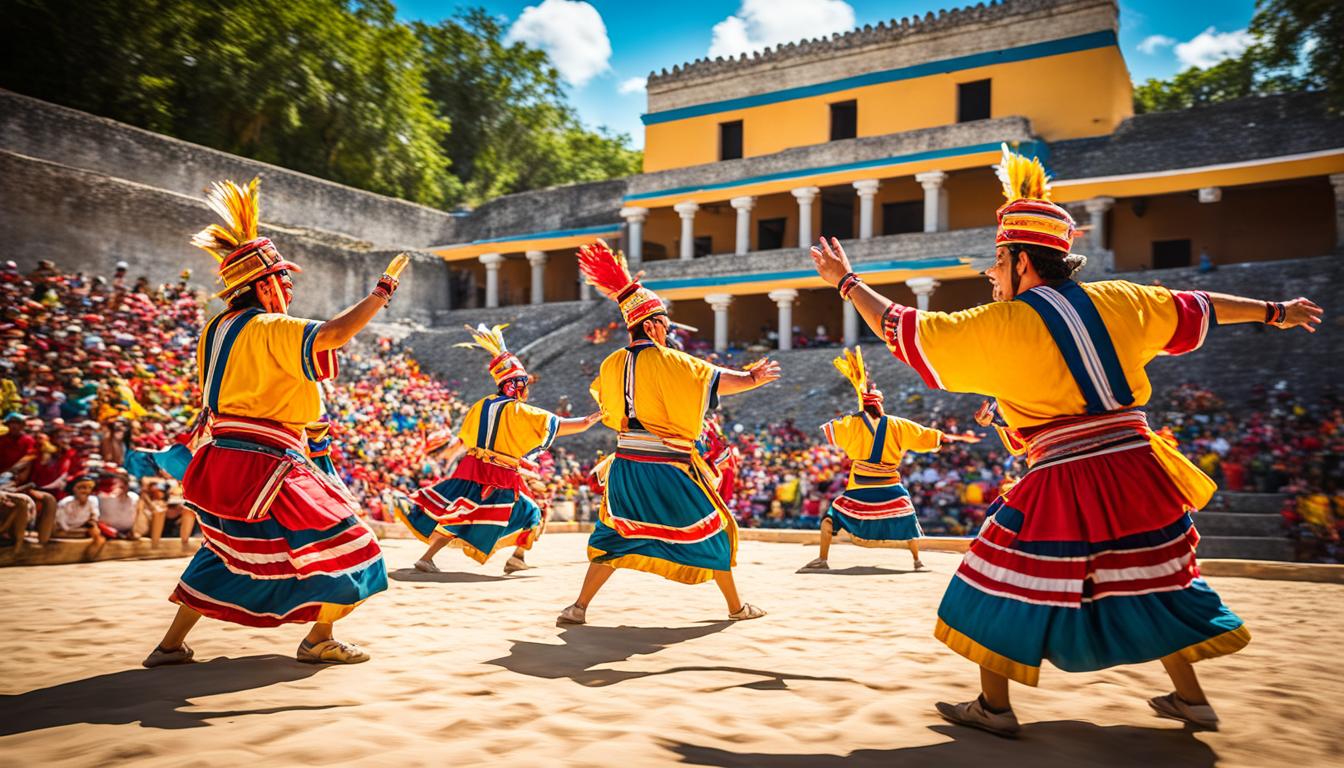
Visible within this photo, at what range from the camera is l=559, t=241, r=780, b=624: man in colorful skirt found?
19.0ft

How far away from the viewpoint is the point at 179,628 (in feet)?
14.7

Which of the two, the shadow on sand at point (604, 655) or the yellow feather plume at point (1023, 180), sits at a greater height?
the yellow feather plume at point (1023, 180)

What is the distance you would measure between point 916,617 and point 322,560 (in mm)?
3789

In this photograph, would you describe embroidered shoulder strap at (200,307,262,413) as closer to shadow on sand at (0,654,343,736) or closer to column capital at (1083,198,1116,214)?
shadow on sand at (0,654,343,736)

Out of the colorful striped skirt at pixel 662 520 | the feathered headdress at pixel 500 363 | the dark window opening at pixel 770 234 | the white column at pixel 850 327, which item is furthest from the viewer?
the dark window opening at pixel 770 234

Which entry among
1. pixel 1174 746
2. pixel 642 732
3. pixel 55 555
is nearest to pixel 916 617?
pixel 1174 746

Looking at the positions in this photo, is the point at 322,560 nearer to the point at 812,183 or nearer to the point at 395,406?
the point at 395,406

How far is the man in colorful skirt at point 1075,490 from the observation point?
11.2 ft

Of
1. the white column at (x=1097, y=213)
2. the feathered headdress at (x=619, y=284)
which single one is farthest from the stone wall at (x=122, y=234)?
the white column at (x=1097, y=213)

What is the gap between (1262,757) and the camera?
10.8 feet

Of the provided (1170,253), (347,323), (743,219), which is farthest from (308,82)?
(347,323)

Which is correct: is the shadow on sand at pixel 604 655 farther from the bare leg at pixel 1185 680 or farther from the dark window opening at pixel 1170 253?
the dark window opening at pixel 1170 253

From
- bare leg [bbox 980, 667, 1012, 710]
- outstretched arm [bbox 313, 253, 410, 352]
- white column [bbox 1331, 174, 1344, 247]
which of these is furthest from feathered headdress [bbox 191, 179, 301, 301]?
white column [bbox 1331, 174, 1344, 247]

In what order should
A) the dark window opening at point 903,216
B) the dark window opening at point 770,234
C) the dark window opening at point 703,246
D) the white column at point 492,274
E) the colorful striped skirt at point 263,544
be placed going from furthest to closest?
1. the dark window opening at point 703,246
2. the white column at point 492,274
3. the dark window opening at point 770,234
4. the dark window opening at point 903,216
5. the colorful striped skirt at point 263,544
